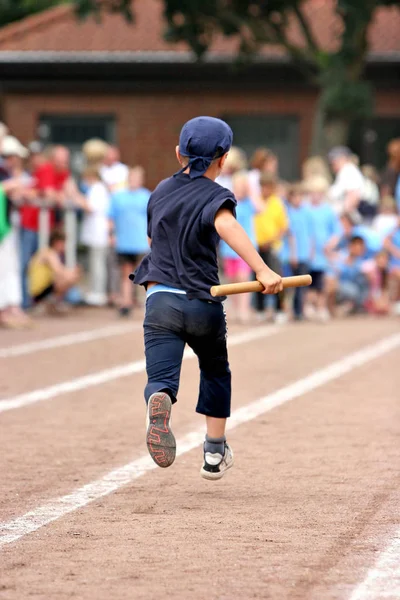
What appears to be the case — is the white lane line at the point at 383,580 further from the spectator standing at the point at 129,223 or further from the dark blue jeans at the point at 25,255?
the spectator standing at the point at 129,223

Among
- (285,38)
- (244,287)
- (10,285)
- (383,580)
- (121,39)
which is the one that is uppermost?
(121,39)

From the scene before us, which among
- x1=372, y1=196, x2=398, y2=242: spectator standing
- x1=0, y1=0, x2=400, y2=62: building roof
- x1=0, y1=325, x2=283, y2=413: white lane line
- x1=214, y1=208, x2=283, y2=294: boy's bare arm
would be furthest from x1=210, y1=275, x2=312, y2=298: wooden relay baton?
x1=0, y1=0, x2=400, y2=62: building roof

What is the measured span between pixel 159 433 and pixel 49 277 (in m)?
11.1

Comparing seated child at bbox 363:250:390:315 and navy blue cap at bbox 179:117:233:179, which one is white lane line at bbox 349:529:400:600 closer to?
navy blue cap at bbox 179:117:233:179

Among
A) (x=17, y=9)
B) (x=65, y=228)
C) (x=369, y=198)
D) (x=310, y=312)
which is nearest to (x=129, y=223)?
(x=65, y=228)

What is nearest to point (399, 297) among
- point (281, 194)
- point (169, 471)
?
point (281, 194)

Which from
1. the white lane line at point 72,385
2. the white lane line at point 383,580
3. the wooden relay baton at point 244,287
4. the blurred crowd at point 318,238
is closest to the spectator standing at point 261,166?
the blurred crowd at point 318,238

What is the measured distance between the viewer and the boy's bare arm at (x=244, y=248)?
6.25 metres

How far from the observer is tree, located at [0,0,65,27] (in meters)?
37.3

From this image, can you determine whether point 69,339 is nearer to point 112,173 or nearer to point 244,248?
point 112,173

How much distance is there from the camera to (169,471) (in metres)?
7.32

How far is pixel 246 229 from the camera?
641 inches

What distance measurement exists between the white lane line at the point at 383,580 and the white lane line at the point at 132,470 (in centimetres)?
137

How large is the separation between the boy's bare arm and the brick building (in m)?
26.2
